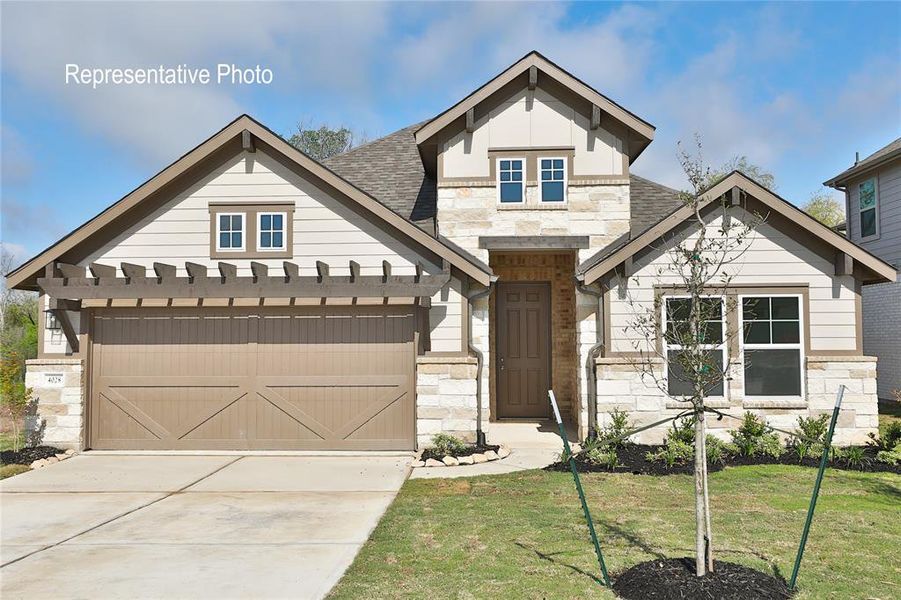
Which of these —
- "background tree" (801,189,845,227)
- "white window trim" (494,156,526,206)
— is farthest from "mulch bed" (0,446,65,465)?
"background tree" (801,189,845,227)

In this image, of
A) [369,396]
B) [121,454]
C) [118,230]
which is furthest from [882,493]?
[118,230]

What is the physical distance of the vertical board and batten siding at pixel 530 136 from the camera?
40.3 feet

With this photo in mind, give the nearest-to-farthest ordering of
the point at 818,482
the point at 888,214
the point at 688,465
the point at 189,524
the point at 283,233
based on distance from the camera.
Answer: the point at 818,482
the point at 189,524
the point at 688,465
the point at 283,233
the point at 888,214

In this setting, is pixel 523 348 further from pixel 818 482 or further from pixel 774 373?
pixel 818 482

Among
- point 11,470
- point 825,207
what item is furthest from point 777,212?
point 825,207

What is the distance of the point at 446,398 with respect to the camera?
35.4 ft

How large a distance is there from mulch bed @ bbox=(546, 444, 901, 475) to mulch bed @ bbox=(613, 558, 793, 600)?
13.4 feet

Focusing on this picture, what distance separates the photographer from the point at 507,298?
1405 centimetres

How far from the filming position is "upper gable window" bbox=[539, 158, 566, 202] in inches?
484

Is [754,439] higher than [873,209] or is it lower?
lower

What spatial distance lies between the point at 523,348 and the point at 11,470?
920 centimetres

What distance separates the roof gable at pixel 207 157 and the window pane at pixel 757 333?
14.4 feet

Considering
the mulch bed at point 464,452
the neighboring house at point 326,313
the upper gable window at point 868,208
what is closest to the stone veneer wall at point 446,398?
the neighboring house at point 326,313

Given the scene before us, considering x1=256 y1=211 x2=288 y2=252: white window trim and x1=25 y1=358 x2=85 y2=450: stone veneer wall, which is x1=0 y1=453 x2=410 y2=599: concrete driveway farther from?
x1=256 y1=211 x2=288 y2=252: white window trim
